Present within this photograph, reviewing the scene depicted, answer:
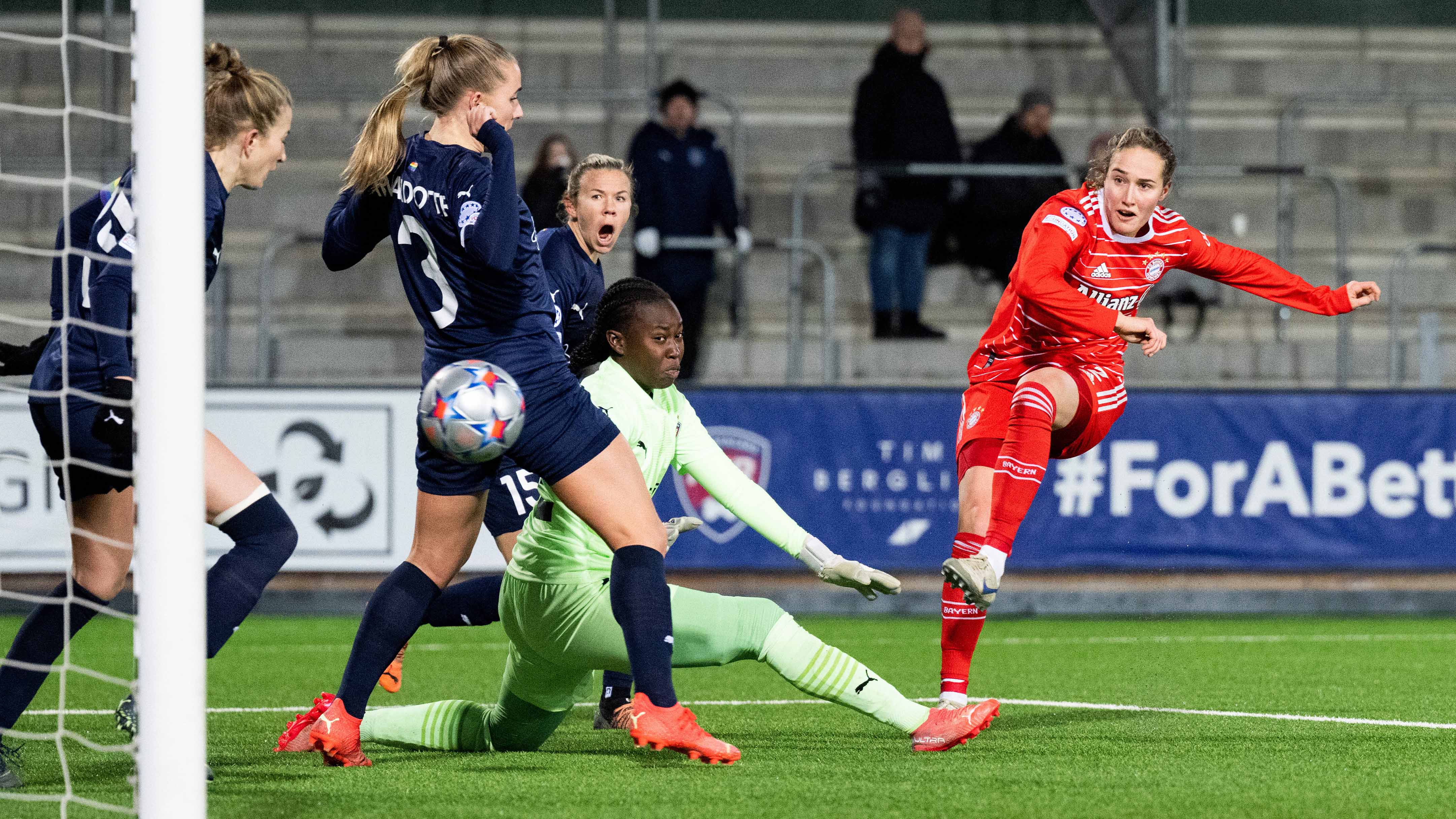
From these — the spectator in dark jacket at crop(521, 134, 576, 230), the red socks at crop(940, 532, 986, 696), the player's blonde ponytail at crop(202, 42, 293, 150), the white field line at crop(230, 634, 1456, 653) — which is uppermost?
the spectator in dark jacket at crop(521, 134, 576, 230)

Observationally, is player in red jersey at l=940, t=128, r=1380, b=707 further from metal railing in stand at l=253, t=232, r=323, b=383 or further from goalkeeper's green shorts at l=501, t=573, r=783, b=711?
metal railing in stand at l=253, t=232, r=323, b=383

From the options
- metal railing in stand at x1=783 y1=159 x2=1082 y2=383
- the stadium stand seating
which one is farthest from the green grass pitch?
the stadium stand seating

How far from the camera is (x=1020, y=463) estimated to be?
523 centimetres

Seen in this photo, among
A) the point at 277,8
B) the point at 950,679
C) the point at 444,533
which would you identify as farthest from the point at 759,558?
the point at 277,8

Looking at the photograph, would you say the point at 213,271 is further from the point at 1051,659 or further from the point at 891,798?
the point at 1051,659

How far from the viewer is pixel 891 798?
3.85 m

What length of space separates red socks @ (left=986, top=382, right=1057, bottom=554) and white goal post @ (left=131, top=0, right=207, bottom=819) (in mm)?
2678

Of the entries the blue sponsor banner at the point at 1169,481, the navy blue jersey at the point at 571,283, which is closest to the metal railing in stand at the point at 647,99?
the blue sponsor banner at the point at 1169,481

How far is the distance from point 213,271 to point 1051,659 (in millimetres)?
4383

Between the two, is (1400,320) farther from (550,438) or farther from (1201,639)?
(550,438)

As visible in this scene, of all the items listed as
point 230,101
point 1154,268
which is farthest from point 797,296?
point 230,101

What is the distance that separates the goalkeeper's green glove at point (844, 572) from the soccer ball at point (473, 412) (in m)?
0.87

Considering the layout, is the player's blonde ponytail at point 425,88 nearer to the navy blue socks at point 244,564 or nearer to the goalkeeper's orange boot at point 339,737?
the navy blue socks at point 244,564

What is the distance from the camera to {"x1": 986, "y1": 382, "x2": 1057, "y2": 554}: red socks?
5.21 m
